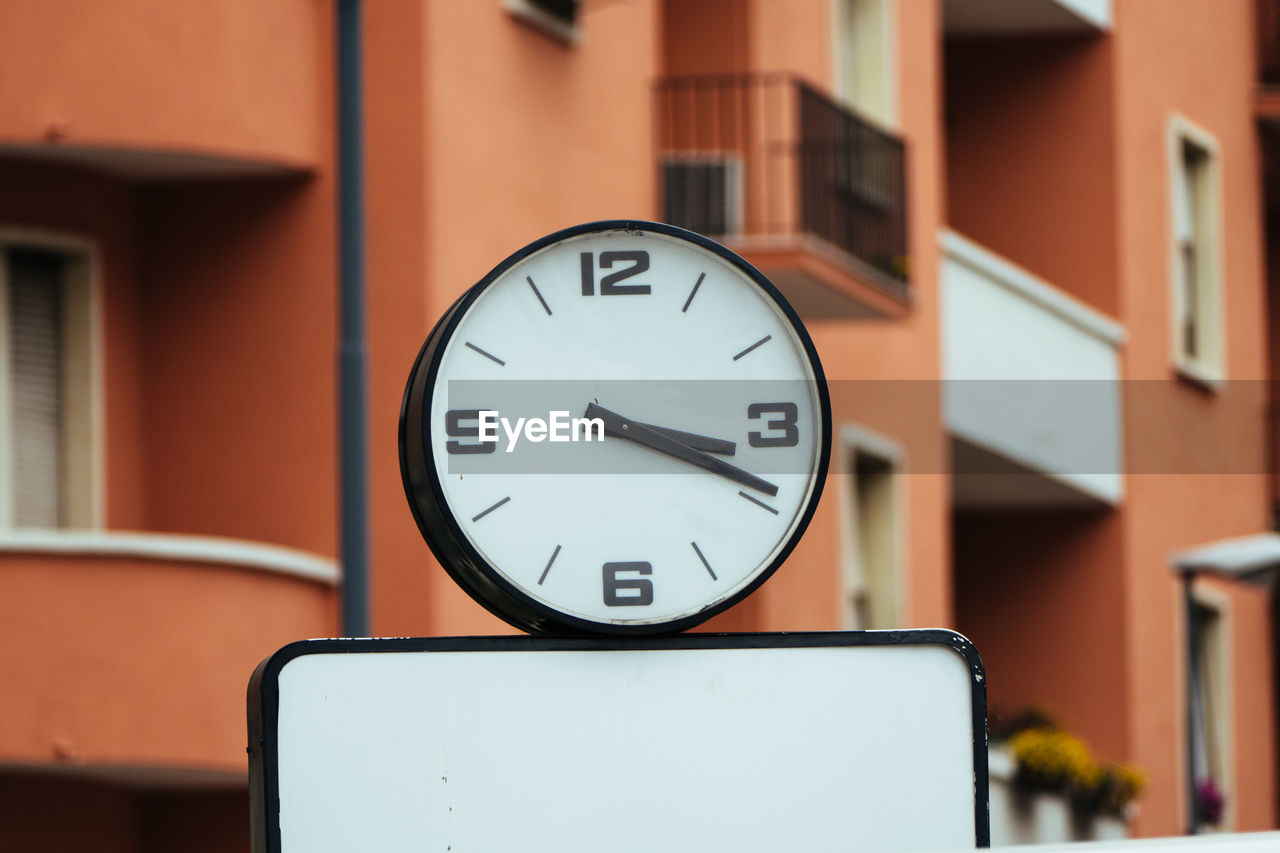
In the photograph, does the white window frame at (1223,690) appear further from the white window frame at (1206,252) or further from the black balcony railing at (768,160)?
the black balcony railing at (768,160)

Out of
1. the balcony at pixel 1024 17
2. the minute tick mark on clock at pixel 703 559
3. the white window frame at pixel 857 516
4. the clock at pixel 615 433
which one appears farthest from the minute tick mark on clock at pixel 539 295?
the balcony at pixel 1024 17

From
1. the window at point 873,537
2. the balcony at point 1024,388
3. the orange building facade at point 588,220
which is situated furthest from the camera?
the balcony at point 1024,388

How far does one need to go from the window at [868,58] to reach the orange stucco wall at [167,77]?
694 cm

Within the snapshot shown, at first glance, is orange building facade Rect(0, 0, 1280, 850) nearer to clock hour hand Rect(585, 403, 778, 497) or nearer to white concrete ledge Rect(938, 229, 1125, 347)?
white concrete ledge Rect(938, 229, 1125, 347)

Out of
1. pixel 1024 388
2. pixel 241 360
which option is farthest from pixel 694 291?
pixel 1024 388

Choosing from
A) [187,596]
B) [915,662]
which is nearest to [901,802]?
[915,662]

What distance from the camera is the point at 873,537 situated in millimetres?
22203

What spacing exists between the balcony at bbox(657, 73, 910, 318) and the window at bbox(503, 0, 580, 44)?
1288mm

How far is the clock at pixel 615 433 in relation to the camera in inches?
183

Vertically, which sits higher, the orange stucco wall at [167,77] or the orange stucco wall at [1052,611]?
the orange stucco wall at [167,77]

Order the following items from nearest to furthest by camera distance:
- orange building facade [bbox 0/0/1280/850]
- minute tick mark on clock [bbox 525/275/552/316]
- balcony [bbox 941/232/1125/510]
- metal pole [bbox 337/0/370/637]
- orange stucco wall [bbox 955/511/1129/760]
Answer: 1. minute tick mark on clock [bbox 525/275/552/316]
2. metal pole [bbox 337/0/370/637]
3. orange building facade [bbox 0/0/1280/850]
4. balcony [bbox 941/232/1125/510]
5. orange stucco wall [bbox 955/511/1129/760]

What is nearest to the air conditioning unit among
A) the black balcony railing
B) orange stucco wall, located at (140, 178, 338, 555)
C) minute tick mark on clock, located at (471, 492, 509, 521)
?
the black balcony railing

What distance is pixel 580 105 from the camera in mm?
17719

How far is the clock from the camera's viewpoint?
466 cm
